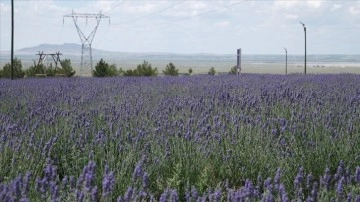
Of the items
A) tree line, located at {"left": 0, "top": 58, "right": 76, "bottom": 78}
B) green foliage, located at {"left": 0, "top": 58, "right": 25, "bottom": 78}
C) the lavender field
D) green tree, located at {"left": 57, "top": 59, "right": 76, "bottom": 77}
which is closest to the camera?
the lavender field

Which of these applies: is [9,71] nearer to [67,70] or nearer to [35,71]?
[35,71]

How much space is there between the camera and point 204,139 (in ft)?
12.3

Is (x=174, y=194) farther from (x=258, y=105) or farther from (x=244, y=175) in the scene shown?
(x=258, y=105)

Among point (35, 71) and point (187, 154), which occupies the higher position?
point (35, 71)

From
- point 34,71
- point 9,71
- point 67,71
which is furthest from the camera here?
point 34,71

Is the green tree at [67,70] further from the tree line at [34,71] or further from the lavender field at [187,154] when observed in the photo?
the lavender field at [187,154]

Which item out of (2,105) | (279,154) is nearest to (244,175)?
(279,154)

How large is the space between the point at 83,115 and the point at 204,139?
5.11 ft

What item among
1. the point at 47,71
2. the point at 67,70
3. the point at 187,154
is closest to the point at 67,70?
the point at 67,70

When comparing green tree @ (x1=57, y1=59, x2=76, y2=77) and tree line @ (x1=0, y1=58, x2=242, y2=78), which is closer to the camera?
tree line @ (x1=0, y1=58, x2=242, y2=78)

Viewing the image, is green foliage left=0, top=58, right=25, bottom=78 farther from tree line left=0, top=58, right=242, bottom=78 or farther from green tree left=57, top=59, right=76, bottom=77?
green tree left=57, top=59, right=76, bottom=77

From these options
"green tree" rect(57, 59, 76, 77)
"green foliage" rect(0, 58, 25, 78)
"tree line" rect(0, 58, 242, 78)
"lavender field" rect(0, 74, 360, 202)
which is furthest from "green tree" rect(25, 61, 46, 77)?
"lavender field" rect(0, 74, 360, 202)

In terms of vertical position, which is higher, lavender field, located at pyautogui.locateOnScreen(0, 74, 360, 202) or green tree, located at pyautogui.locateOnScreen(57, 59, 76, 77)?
green tree, located at pyautogui.locateOnScreen(57, 59, 76, 77)

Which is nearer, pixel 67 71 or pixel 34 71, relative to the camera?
pixel 67 71
